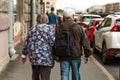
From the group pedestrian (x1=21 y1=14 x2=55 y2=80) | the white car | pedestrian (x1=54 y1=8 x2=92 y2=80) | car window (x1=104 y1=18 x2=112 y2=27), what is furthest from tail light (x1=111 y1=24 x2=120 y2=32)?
pedestrian (x1=21 y1=14 x2=55 y2=80)

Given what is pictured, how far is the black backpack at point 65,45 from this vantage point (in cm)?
679

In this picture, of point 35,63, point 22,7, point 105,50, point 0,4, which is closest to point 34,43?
point 35,63

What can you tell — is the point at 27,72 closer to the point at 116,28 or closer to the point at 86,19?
the point at 116,28

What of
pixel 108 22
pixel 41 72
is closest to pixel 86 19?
pixel 108 22

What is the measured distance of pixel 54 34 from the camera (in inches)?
267

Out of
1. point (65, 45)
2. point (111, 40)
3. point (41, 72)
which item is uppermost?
point (65, 45)

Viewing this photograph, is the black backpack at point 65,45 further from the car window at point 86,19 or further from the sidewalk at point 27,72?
the car window at point 86,19

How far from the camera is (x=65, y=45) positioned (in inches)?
268

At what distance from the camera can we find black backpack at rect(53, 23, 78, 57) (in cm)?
679

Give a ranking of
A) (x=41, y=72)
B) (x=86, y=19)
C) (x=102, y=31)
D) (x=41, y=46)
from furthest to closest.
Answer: (x=86, y=19), (x=102, y=31), (x=41, y=72), (x=41, y=46)

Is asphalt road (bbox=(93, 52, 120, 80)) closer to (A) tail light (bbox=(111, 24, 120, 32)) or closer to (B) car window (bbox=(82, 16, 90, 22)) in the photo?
(A) tail light (bbox=(111, 24, 120, 32))

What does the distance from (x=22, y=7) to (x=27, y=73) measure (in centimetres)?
1123

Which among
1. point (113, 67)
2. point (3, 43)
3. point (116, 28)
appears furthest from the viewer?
point (113, 67)

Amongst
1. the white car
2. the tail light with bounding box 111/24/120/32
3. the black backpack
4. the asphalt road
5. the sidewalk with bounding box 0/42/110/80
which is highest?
the black backpack
